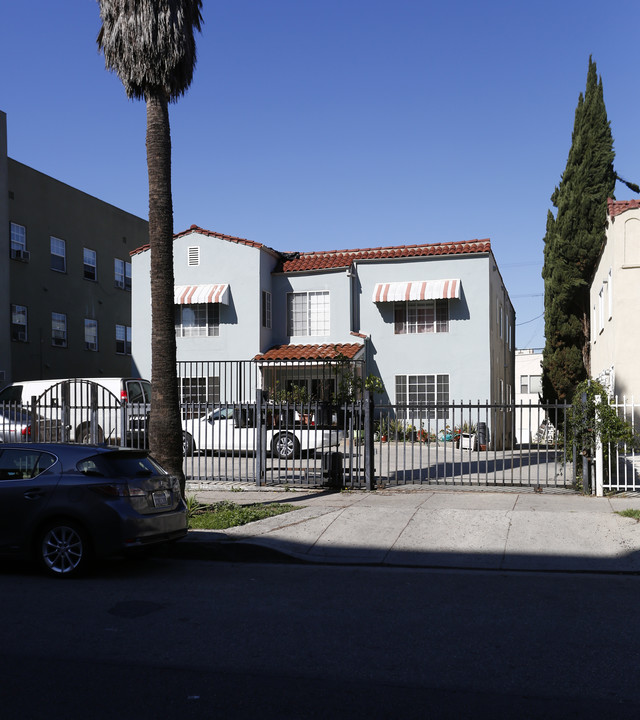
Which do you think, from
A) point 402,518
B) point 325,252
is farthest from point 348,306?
point 402,518

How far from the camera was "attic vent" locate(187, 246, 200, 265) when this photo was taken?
29.4m

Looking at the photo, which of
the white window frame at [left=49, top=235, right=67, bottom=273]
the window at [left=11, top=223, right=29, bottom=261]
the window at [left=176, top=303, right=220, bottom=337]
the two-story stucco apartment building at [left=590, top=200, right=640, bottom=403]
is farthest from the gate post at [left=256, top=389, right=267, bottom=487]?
the white window frame at [left=49, top=235, right=67, bottom=273]

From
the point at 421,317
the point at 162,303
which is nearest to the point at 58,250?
the point at 421,317

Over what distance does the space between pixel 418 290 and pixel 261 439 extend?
1417cm

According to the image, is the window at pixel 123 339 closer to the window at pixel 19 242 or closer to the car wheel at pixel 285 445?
the window at pixel 19 242

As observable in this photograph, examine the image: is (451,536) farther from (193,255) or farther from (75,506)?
(193,255)

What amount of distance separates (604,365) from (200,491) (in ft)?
40.2

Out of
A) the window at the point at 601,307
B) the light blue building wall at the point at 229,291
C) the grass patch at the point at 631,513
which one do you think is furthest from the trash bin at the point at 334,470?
the light blue building wall at the point at 229,291

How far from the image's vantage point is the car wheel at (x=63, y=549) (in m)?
8.32

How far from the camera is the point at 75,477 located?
8.52m

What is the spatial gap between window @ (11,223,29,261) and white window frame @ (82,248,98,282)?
3782mm

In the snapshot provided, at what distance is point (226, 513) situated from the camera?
1175 centimetres

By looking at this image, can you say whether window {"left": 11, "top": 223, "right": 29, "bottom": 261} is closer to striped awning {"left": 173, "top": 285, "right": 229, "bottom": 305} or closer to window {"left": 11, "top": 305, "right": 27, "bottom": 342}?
window {"left": 11, "top": 305, "right": 27, "bottom": 342}

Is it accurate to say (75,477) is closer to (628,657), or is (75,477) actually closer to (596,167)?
(628,657)
